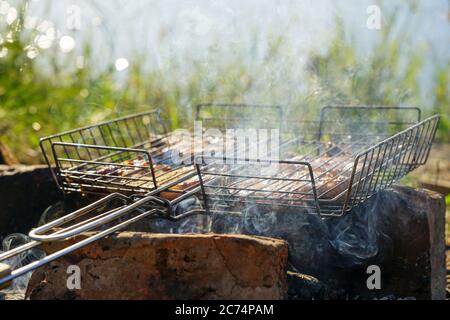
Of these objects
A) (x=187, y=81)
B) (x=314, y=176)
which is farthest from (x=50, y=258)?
(x=187, y=81)

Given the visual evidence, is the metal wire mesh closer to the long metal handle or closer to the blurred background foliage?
the long metal handle

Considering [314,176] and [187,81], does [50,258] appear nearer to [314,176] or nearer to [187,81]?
[314,176]

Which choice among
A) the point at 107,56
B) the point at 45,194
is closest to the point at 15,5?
the point at 107,56

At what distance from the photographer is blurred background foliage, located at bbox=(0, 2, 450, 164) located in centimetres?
520

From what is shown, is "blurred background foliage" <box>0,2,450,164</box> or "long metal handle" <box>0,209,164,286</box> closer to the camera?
"long metal handle" <box>0,209,164,286</box>

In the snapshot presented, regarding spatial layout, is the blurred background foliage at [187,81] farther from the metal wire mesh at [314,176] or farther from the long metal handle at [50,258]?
the long metal handle at [50,258]

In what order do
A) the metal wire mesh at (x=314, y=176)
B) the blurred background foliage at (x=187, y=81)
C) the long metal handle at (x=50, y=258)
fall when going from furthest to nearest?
the blurred background foliage at (x=187, y=81) < the metal wire mesh at (x=314, y=176) < the long metal handle at (x=50, y=258)

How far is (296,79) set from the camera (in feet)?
16.7

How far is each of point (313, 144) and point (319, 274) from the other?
101 centimetres

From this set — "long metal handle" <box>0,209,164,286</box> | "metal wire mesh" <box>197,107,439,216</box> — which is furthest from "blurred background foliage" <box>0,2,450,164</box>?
"long metal handle" <box>0,209,164,286</box>

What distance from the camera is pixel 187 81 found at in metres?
5.45

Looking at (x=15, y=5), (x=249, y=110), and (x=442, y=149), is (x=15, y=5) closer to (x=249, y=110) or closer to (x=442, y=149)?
(x=249, y=110)

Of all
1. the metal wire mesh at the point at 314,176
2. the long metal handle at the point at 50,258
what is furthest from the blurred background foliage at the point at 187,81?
the long metal handle at the point at 50,258

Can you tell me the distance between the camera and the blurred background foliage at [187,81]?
17.1ft
